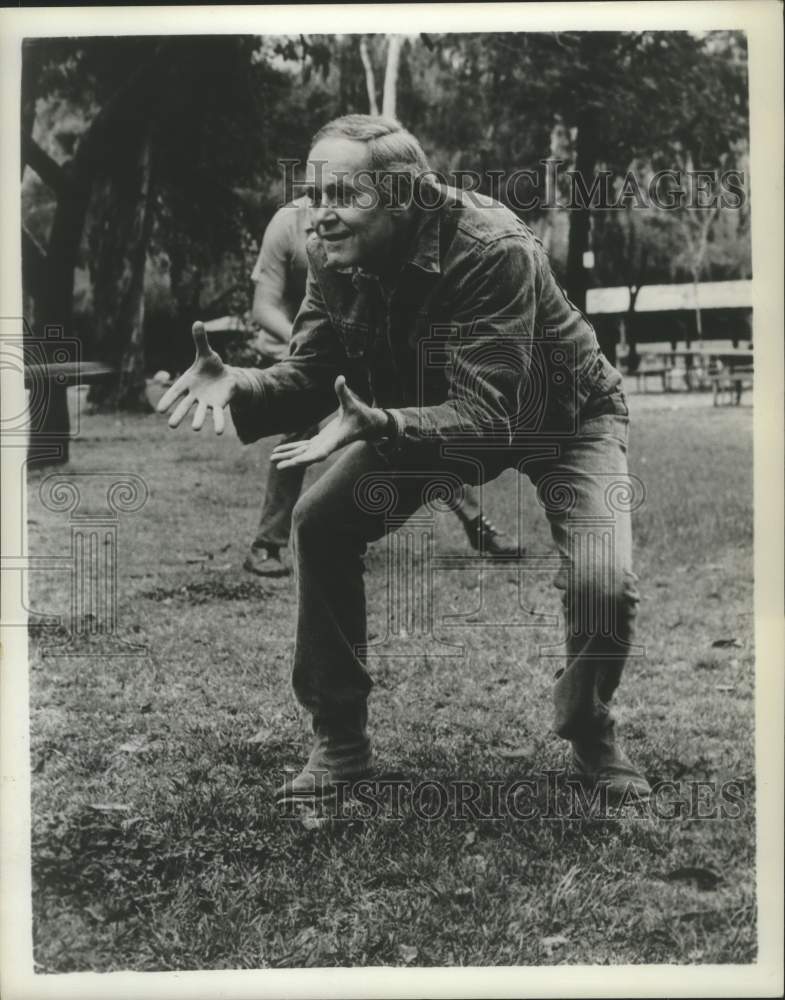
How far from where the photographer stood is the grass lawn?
4066 millimetres

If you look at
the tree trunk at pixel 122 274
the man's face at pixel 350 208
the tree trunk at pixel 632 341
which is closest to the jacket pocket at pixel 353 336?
the man's face at pixel 350 208

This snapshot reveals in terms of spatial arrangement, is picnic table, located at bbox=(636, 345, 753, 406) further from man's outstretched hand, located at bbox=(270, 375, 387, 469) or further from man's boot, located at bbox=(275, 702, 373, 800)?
man's boot, located at bbox=(275, 702, 373, 800)

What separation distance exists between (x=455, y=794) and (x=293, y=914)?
66cm

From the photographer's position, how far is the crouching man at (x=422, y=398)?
389 cm

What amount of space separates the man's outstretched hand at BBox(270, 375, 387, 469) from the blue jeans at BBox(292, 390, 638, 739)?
564 millimetres

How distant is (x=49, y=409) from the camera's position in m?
4.35

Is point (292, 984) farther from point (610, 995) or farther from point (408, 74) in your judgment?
point (408, 74)

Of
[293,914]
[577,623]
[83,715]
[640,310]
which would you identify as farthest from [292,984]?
[640,310]

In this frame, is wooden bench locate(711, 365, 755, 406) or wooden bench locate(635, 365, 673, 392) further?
wooden bench locate(635, 365, 673, 392)

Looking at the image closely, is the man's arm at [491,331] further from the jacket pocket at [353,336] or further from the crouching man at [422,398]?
the jacket pocket at [353,336]

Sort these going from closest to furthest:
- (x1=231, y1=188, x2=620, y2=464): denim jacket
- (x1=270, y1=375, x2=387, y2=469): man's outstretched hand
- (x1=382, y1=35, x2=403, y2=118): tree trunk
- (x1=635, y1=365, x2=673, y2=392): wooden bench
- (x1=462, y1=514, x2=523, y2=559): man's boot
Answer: (x1=270, y1=375, x2=387, y2=469): man's outstretched hand, (x1=231, y1=188, x2=620, y2=464): denim jacket, (x1=382, y1=35, x2=403, y2=118): tree trunk, (x1=462, y1=514, x2=523, y2=559): man's boot, (x1=635, y1=365, x2=673, y2=392): wooden bench

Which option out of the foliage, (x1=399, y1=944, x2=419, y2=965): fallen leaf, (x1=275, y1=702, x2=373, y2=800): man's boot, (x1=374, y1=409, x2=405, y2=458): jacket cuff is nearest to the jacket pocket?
(x1=374, y1=409, x2=405, y2=458): jacket cuff

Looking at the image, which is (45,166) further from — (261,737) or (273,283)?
(261,737)

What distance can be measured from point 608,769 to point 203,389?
1840mm
